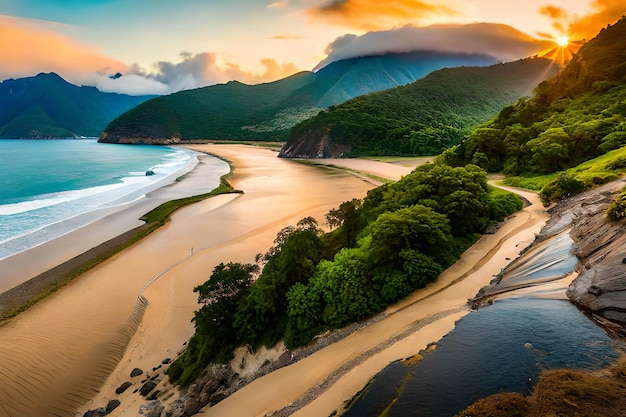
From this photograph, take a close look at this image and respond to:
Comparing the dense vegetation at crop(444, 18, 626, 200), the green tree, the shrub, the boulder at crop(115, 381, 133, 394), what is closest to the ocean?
the boulder at crop(115, 381, 133, 394)

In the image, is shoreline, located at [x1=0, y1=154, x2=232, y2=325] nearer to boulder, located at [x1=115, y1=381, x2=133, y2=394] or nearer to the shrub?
boulder, located at [x1=115, y1=381, x2=133, y2=394]

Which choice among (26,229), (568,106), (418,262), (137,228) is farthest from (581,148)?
(26,229)

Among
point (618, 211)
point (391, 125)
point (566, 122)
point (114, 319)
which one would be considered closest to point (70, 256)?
point (114, 319)

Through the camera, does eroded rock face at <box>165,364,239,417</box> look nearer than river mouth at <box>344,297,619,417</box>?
No

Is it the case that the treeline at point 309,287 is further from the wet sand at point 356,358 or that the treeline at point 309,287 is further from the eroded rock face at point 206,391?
the wet sand at point 356,358

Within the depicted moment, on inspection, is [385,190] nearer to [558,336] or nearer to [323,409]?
[558,336]

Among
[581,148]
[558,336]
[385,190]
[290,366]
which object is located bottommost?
[290,366]

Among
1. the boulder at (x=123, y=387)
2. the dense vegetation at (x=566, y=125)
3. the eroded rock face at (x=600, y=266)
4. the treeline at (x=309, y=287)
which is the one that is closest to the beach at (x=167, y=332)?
the boulder at (x=123, y=387)
